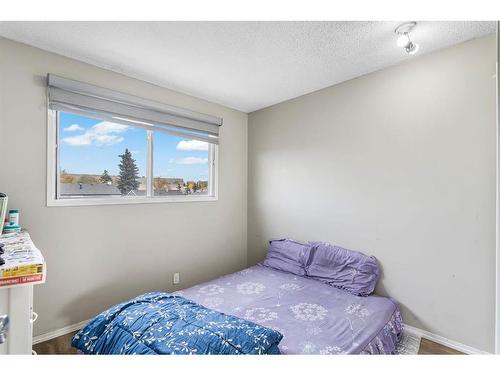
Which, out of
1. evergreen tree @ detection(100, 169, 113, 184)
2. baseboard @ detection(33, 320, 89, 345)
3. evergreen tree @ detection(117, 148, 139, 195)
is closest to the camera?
baseboard @ detection(33, 320, 89, 345)

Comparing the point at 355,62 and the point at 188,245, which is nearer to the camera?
the point at 355,62

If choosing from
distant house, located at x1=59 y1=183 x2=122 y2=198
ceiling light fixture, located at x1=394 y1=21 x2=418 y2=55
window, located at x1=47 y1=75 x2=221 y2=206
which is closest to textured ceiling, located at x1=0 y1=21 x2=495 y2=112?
ceiling light fixture, located at x1=394 y1=21 x2=418 y2=55

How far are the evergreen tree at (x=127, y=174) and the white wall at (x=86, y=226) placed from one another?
0.69ft

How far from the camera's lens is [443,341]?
6.25 feet

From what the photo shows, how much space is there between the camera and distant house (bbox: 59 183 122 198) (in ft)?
6.91

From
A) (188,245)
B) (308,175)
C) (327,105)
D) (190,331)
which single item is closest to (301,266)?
(308,175)

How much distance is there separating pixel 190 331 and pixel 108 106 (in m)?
1.96

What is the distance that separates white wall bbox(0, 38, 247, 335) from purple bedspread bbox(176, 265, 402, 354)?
0.58 metres

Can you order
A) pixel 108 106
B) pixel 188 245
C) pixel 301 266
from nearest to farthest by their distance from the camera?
pixel 108 106 → pixel 301 266 → pixel 188 245

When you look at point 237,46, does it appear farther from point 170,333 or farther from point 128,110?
point 170,333

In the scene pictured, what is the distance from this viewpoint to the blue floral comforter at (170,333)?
127 cm

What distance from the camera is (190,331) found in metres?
1.37

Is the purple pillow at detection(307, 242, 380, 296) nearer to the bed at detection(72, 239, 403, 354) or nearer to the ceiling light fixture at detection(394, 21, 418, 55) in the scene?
the bed at detection(72, 239, 403, 354)
